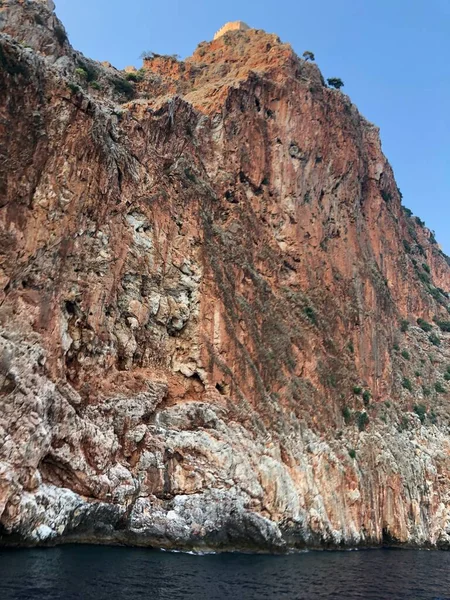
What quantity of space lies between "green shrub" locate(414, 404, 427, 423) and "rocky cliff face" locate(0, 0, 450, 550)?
1.17ft

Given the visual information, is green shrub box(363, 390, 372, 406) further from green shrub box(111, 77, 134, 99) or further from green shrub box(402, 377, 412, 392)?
green shrub box(111, 77, 134, 99)

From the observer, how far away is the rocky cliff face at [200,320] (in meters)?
30.8

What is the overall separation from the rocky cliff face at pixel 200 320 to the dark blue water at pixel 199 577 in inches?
97.2

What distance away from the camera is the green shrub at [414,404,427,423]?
60.8m

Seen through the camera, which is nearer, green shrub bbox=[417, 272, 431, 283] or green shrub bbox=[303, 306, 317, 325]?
green shrub bbox=[303, 306, 317, 325]

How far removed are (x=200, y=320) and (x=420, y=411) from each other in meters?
32.0

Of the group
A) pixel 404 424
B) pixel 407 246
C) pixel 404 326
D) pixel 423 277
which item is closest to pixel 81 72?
pixel 404 424

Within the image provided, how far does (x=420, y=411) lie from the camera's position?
61.2 m

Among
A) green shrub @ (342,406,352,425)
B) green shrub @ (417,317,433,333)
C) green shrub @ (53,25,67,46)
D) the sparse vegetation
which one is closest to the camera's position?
green shrub @ (53,25,67,46)

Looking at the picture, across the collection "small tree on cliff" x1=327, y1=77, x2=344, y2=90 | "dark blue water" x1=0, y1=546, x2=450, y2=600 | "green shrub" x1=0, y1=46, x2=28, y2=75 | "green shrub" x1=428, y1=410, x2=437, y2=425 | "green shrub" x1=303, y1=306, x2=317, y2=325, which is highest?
"small tree on cliff" x1=327, y1=77, x2=344, y2=90

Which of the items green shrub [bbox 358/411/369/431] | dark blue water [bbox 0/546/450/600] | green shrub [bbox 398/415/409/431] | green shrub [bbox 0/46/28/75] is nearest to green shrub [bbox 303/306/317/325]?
green shrub [bbox 358/411/369/431]

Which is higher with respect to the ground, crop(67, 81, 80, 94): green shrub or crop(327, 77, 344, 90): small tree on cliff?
crop(327, 77, 344, 90): small tree on cliff

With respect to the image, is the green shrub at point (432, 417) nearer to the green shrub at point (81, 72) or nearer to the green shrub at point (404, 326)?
the green shrub at point (404, 326)

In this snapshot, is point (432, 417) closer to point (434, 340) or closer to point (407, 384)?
point (407, 384)
